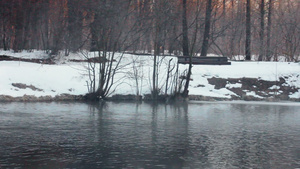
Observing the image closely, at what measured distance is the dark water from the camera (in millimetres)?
13984

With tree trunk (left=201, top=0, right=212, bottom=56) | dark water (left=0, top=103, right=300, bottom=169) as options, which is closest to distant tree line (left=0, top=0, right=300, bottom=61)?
tree trunk (left=201, top=0, right=212, bottom=56)

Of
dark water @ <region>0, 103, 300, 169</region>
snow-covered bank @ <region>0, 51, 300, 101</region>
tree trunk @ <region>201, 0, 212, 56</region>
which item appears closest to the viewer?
dark water @ <region>0, 103, 300, 169</region>

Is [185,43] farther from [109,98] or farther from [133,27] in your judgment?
[109,98]

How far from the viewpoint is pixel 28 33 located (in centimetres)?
4381

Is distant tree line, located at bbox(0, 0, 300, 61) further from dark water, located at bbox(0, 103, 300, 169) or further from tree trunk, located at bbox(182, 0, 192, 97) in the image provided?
dark water, located at bbox(0, 103, 300, 169)

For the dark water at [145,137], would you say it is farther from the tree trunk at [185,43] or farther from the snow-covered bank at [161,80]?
the tree trunk at [185,43]

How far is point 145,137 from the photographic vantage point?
1802cm

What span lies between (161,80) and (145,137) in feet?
57.4

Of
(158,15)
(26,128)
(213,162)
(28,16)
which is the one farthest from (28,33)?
(213,162)

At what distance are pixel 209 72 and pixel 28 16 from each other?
18.9 metres

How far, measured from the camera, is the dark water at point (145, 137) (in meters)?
14.0

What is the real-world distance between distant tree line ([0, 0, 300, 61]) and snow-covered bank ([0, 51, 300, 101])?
2.08 meters

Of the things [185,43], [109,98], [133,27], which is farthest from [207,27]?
[109,98]

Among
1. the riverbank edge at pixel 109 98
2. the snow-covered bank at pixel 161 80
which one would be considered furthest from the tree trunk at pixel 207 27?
the riverbank edge at pixel 109 98
